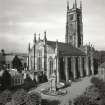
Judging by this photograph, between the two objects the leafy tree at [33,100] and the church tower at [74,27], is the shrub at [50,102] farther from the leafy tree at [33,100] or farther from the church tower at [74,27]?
the church tower at [74,27]

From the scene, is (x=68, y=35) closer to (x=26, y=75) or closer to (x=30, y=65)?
(x=30, y=65)

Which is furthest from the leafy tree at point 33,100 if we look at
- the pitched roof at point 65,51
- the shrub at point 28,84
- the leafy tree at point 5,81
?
the pitched roof at point 65,51

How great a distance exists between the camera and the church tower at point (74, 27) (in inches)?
2810

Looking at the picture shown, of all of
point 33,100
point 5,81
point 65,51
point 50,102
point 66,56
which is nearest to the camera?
point 33,100

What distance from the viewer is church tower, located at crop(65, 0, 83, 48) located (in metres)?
71.4

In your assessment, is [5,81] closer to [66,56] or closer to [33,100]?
[33,100]

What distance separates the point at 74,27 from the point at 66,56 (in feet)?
64.9

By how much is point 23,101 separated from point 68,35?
4841 cm

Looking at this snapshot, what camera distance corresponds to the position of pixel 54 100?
3694 cm

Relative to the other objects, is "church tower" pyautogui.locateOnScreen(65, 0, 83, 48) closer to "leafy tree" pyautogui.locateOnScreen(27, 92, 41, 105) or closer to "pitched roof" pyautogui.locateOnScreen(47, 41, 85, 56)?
"pitched roof" pyautogui.locateOnScreen(47, 41, 85, 56)

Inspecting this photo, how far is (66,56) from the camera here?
56.5 meters

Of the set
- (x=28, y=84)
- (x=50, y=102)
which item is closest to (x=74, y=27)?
(x=28, y=84)

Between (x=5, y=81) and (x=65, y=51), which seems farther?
(x=65, y=51)

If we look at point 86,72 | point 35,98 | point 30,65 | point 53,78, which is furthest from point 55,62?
point 35,98
